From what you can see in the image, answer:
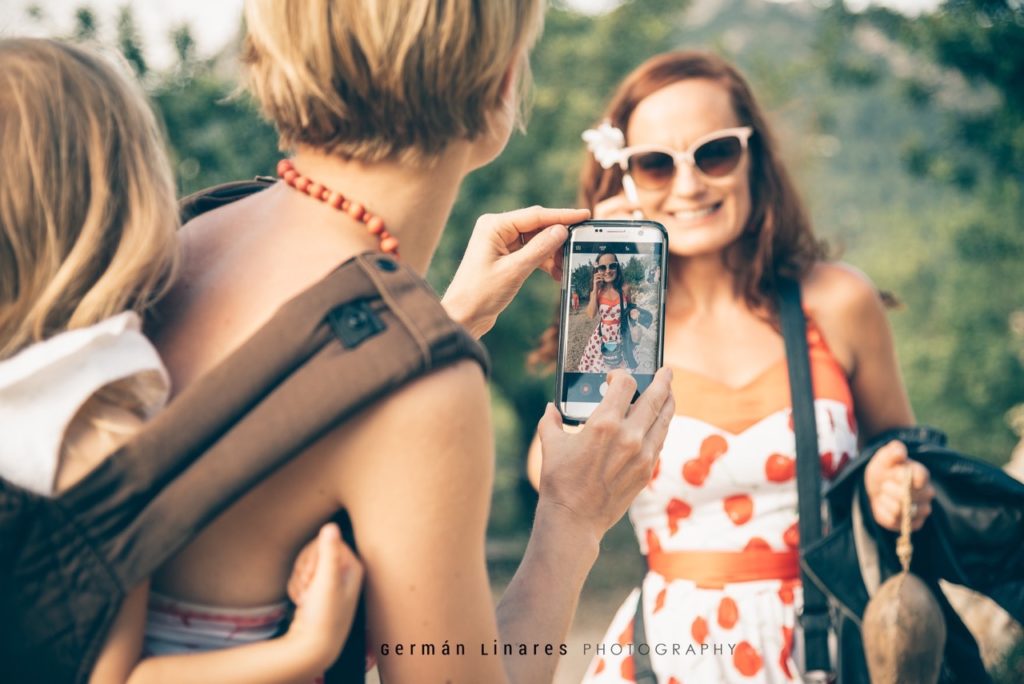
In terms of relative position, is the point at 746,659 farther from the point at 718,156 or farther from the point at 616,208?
the point at 718,156

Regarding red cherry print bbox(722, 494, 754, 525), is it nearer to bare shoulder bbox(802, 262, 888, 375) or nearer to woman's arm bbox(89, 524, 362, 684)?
bare shoulder bbox(802, 262, 888, 375)

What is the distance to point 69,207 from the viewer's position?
4.31ft

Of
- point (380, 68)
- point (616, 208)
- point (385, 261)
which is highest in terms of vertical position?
point (380, 68)

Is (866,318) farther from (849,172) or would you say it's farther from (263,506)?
(849,172)

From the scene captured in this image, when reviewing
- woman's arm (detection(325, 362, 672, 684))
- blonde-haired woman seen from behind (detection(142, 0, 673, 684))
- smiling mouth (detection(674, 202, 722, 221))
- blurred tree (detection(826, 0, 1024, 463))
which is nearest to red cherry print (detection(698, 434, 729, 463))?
smiling mouth (detection(674, 202, 722, 221))

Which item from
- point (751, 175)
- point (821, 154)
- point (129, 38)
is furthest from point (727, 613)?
point (821, 154)

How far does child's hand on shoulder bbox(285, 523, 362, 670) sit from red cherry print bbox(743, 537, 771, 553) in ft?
5.85

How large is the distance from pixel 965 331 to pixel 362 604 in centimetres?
1016

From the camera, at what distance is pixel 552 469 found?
166 centimetres

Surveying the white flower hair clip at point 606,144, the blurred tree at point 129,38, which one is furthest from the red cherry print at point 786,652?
the blurred tree at point 129,38

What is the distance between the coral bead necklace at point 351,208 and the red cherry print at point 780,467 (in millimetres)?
1694

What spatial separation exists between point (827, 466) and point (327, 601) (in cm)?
193

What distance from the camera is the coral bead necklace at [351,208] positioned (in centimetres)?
141

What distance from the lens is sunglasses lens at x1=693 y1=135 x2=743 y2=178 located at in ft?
10.3
